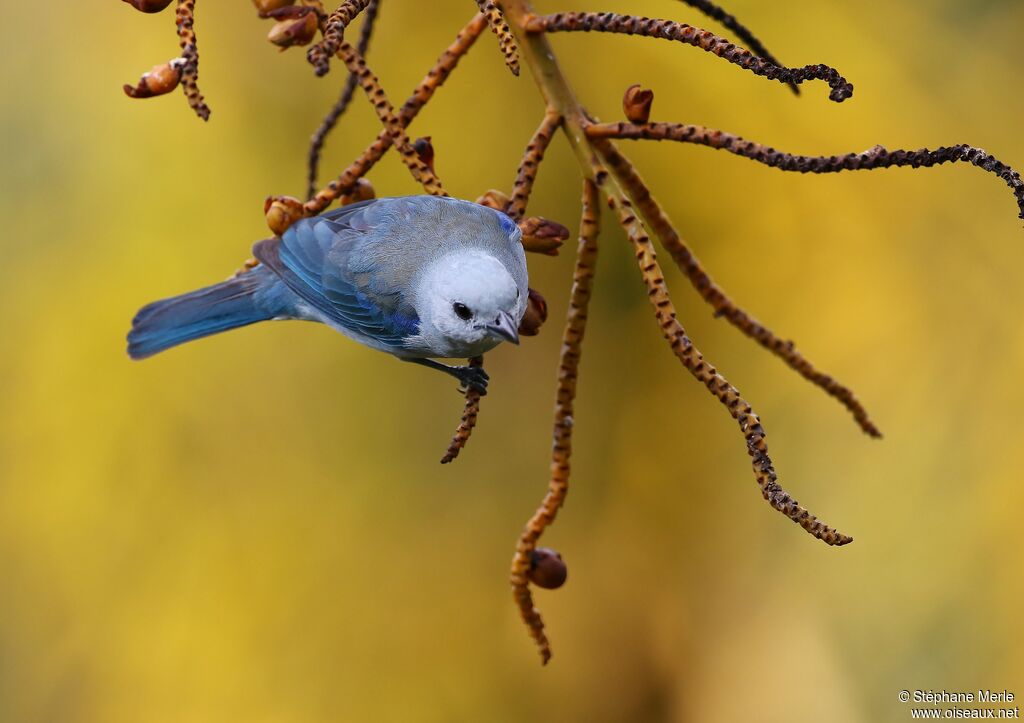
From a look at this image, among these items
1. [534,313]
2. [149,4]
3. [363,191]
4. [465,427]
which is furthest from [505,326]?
[149,4]

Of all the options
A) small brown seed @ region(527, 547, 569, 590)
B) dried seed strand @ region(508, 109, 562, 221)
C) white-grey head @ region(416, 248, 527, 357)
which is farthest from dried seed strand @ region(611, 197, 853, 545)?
white-grey head @ region(416, 248, 527, 357)

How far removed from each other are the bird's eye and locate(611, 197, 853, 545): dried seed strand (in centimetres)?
72

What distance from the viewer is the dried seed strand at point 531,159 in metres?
1.58

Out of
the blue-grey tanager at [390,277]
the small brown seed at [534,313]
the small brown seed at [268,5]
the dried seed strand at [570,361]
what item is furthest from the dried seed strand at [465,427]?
the small brown seed at [268,5]

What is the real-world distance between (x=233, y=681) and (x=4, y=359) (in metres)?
1.15

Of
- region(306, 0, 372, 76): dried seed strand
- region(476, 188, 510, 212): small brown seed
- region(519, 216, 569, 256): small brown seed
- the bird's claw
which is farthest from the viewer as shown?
the bird's claw

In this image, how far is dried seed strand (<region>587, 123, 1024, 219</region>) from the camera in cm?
138

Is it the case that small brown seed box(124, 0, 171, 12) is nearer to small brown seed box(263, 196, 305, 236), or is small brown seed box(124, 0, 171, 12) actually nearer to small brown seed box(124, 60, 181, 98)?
small brown seed box(124, 60, 181, 98)

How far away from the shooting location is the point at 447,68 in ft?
5.55

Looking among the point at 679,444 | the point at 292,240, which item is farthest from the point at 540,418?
the point at 292,240

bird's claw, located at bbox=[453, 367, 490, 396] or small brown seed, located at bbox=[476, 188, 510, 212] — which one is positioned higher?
small brown seed, located at bbox=[476, 188, 510, 212]

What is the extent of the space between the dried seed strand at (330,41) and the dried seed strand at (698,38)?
27 centimetres

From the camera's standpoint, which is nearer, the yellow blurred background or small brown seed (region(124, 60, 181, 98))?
small brown seed (region(124, 60, 181, 98))

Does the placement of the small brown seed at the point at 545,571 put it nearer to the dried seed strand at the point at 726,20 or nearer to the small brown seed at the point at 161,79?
the dried seed strand at the point at 726,20
